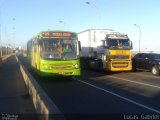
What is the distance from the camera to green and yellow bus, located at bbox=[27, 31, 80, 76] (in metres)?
22.4

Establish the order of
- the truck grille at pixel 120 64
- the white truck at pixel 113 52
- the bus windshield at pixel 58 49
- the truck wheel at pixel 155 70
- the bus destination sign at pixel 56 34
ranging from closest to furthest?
1. the bus windshield at pixel 58 49
2. the bus destination sign at pixel 56 34
3. the truck wheel at pixel 155 70
4. the white truck at pixel 113 52
5. the truck grille at pixel 120 64

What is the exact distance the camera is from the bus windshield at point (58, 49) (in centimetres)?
2259

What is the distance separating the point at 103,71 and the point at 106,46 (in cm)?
410

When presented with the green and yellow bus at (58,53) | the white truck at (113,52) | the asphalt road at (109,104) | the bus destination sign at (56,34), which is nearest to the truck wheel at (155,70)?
the white truck at (113,52)

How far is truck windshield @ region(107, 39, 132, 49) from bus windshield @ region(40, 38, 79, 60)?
290 inches

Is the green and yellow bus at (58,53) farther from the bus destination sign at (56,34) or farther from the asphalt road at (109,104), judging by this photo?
the asphalt road at (109,104)

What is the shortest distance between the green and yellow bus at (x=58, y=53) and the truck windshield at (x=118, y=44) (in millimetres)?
7127

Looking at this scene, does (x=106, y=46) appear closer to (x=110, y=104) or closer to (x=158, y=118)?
(x=110, y=104)

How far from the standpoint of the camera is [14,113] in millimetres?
11492

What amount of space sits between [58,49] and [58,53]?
25 cm

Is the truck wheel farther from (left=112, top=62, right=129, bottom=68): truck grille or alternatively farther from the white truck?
(left=112, top=62, right=129, bottom=68): truck grille

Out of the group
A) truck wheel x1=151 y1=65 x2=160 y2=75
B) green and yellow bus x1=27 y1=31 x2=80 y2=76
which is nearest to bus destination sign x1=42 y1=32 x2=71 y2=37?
green and yellow bus x1=27 y1=31 x2=80 y2=76

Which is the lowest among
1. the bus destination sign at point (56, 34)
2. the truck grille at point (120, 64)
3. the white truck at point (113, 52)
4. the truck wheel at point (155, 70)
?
the truck wheel at point (155, 70)

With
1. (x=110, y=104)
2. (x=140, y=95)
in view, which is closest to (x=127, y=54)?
(x=140, y=95)
